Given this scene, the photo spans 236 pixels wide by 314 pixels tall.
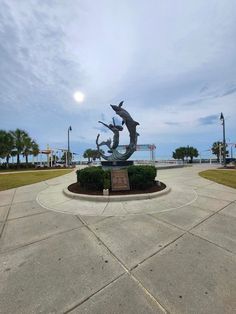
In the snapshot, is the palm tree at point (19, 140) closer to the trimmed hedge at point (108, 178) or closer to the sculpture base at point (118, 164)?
the sculpture base at point (118, 164)

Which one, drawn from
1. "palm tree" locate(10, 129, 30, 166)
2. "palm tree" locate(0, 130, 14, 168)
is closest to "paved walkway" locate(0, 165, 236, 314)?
"palm tree" locate(0, 130, 14, 168)

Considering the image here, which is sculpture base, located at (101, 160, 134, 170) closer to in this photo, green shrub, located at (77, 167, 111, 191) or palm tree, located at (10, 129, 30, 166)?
green shrub, located at (77, 167, 111, 191)

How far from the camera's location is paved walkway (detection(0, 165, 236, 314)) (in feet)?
7.43

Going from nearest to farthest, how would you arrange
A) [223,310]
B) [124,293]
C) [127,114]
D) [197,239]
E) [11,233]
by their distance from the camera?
[223,310] < [124,293] < [197,239] < [11,233] < [127,114]

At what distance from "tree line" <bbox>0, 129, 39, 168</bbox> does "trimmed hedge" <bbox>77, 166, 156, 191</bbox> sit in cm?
3231

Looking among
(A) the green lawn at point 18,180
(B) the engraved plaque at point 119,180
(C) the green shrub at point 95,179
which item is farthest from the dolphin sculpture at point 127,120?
(A) the green lawn at point 18,180

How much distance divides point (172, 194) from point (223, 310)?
18.6ft

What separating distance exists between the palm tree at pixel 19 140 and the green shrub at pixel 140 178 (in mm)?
34937

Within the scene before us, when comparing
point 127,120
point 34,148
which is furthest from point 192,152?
point 127,120

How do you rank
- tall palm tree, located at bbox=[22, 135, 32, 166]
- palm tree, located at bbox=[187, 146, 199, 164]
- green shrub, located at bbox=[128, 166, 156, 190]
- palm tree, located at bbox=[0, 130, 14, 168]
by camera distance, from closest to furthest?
1. green shrub, located at bbox=[128, 166, 156, 190]
2. palm tree, located at bbox=[0, 130, 14, 168]
3. tall palm tree, located at bbox=[22, 135, 32, 166]
4. palm tree, located at bbox=[187, 146, 199, 164]

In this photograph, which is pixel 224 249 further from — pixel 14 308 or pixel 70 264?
pixel 14 308

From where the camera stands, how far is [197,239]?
3.81 m

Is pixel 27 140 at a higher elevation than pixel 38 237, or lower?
higher

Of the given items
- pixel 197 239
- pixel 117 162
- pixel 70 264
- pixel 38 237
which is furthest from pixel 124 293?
pixel 117 162
